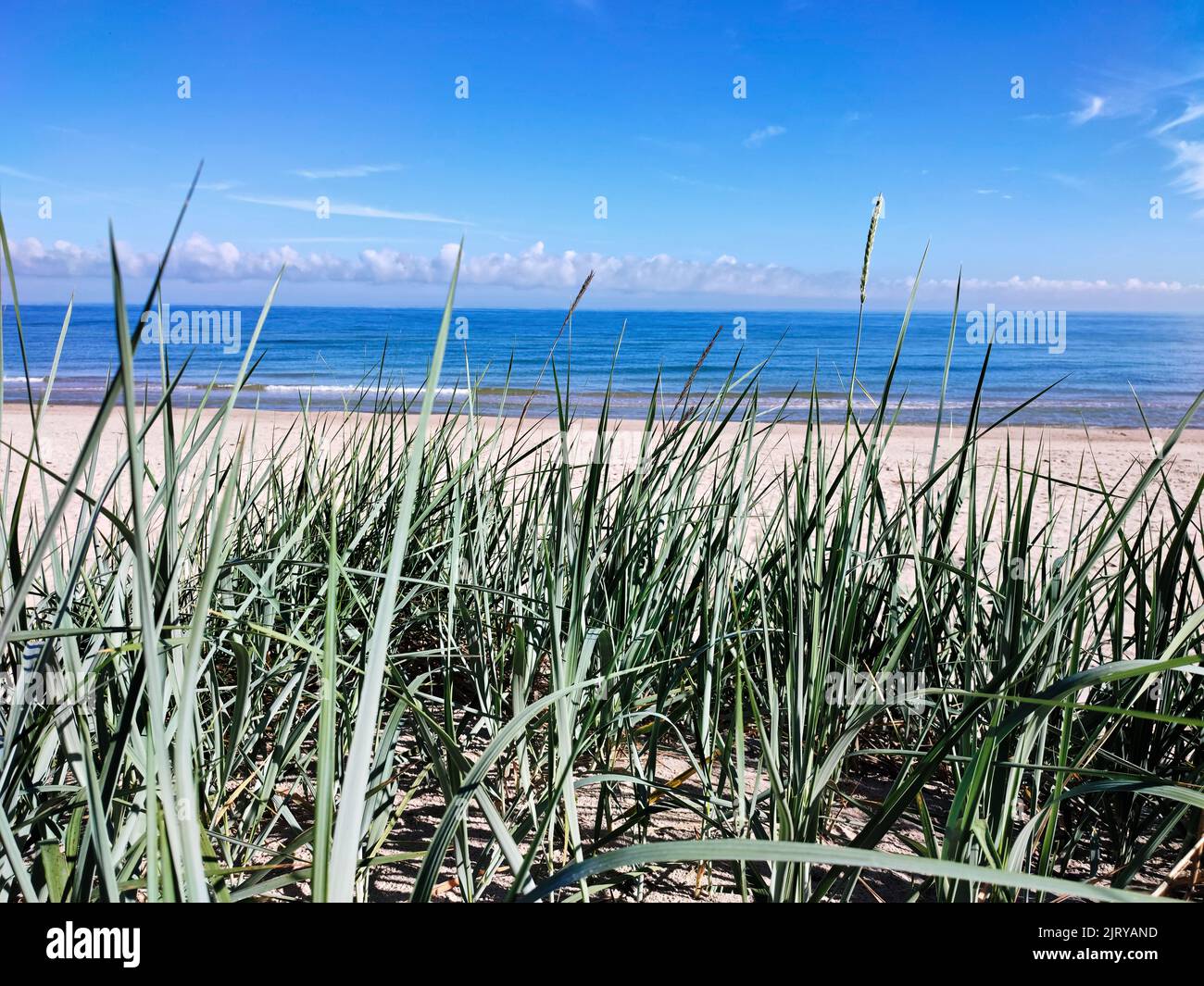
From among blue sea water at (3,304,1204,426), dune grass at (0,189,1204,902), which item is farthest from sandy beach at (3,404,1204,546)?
dune grass at (0,189,1204,902)

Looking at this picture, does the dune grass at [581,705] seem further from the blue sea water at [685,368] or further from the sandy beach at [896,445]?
the blue sea water at [685,368]

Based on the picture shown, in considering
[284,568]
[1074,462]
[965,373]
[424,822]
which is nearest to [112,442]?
[284,568]

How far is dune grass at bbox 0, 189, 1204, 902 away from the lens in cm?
62

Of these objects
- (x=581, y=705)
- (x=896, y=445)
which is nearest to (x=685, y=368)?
(x=896, y=445)

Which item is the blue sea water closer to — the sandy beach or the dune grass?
the sandy beach

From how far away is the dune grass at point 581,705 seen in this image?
24.2 inches

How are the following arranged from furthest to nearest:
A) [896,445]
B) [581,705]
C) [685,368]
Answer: [685,368] < [896,445] < [581,705]

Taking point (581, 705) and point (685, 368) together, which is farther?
point (685, 368)

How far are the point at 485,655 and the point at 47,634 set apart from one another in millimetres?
804

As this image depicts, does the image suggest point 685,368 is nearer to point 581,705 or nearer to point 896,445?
point 896,445

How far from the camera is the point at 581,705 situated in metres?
1.20

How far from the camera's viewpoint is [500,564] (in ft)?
5.99

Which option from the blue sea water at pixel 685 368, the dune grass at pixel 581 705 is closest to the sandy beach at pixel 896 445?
the blue sea water at pixel 685 368

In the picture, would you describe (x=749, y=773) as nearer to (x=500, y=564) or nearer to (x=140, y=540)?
(x=500, y=564)
